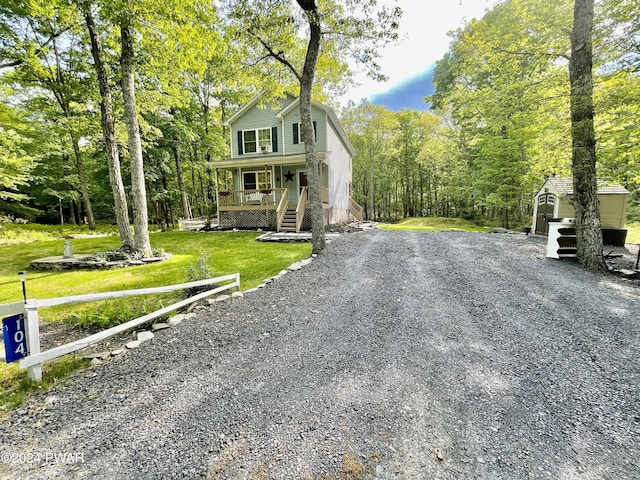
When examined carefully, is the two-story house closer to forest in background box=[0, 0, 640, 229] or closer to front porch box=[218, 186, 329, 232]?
front porch box=[218, 186, 329, 232]

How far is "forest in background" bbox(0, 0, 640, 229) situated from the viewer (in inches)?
256

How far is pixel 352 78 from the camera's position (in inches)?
409

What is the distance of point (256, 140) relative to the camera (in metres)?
16.2

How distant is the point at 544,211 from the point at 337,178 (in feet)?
34.5

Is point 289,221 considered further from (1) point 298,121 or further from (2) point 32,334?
(2) point 32,334

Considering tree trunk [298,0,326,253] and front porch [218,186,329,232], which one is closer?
tree trunk [298,0,326,253]

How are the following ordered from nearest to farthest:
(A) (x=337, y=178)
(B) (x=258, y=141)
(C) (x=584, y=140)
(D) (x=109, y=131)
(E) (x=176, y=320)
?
(E) (x=176, y=320) → (C) (x=584, y=140) → (D) (x=109, y=131) → (B) (x=258, y=141) → (A) (x=337, y=178)

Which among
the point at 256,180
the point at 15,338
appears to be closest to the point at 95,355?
the point at 15,338

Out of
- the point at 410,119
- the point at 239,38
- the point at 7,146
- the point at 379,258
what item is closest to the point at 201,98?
the point at 7,146

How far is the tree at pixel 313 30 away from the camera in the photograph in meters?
7.91

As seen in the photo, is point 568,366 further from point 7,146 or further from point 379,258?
point 7,146

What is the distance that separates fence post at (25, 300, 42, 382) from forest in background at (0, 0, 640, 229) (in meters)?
7.69

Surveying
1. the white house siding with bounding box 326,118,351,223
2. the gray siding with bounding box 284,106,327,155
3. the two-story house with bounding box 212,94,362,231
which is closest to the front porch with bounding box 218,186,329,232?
the two-story house with bounding box 212,94,362,231

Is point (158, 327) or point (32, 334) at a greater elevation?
point (32, 334)
